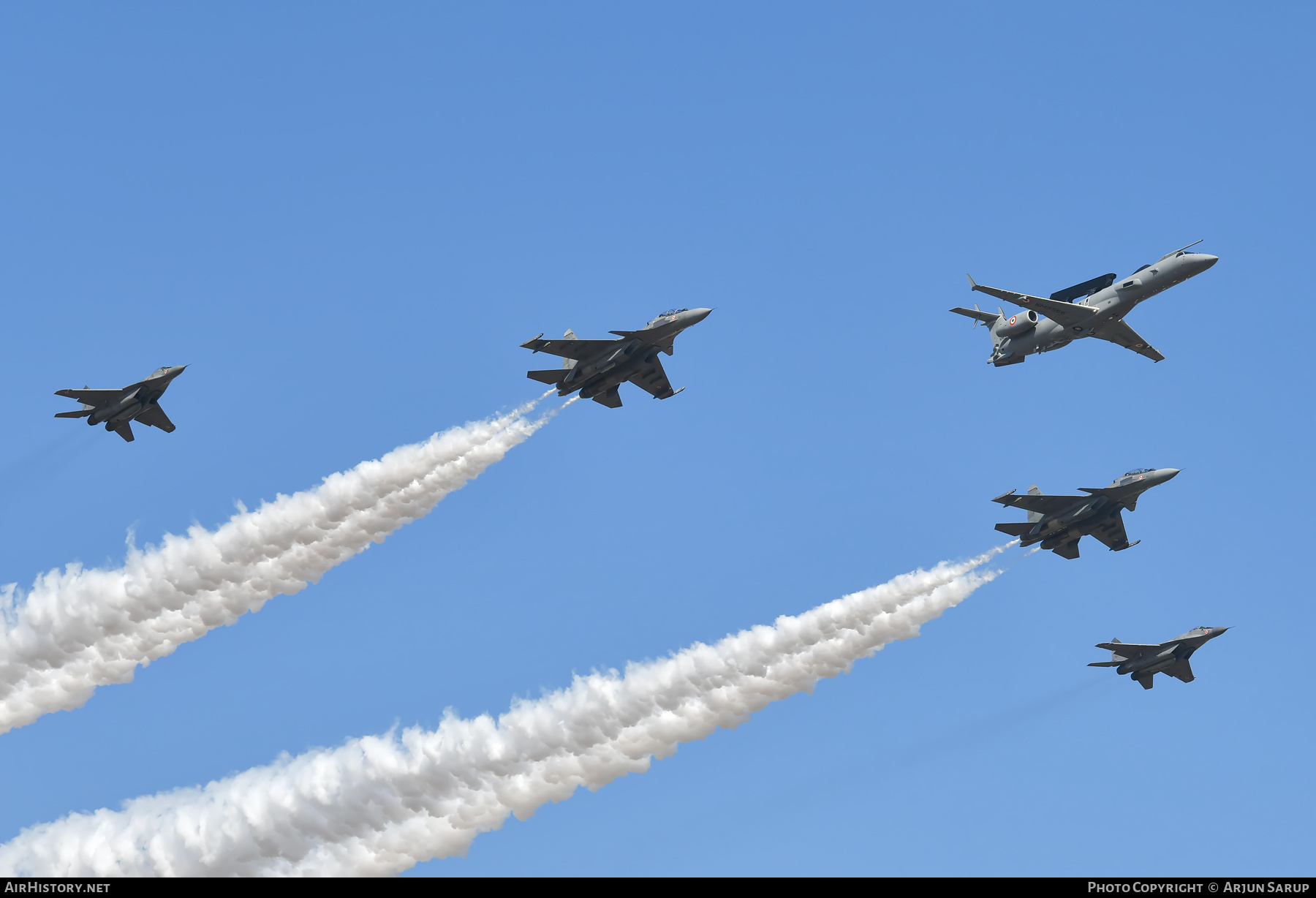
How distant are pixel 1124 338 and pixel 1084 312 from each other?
19.7ft

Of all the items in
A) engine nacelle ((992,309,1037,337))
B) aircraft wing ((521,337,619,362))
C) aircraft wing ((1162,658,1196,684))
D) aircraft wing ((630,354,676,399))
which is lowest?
aircraft wing ((1162,658,1196,684))

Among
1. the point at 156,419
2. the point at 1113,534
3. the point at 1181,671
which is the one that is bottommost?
the point at 1181,671

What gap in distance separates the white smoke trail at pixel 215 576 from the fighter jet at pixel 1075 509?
25.8 m

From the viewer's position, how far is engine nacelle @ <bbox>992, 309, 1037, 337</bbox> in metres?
75.2

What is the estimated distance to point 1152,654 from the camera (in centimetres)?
7675

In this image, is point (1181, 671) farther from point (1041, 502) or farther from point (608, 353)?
point (608, 353)

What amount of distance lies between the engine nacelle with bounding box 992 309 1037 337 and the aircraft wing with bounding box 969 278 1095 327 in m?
1.61

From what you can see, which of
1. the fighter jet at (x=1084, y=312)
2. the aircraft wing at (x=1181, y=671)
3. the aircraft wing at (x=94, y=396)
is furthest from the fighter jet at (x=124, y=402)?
the aircraft wing at (x=1181, y=671)

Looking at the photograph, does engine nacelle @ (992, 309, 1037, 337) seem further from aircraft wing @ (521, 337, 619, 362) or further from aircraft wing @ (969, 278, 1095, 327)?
aircraft wing @ (521, 337, 619, 362)

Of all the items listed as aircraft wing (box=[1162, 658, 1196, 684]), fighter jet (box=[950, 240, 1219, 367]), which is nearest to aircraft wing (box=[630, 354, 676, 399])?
fighter jet (box=[950, 240, 1219, 367])

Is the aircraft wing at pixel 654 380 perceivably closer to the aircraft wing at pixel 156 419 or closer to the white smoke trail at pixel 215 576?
the white smoke trail at pixel 215 576

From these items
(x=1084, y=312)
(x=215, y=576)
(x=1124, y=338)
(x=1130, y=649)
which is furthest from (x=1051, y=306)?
(x=215, y=576)

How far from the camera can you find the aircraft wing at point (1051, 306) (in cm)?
7194
